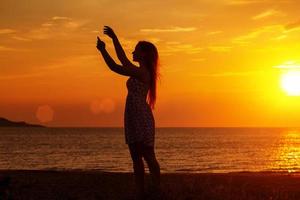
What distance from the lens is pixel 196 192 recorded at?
963 centimetres

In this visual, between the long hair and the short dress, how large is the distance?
0.81 feet

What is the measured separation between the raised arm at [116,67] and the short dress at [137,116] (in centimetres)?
14

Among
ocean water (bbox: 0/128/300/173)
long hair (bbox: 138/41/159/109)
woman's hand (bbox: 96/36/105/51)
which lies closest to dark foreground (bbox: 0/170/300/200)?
long hair (bbox: 138/41/159/109)

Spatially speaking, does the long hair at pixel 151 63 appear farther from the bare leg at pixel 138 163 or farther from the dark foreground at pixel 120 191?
the dark foreground at pixel 120 191

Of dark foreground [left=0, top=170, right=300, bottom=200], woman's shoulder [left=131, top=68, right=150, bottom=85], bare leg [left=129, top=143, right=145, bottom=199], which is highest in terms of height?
woman's shoulder [left=131, top=68, right=150, bottom=85]

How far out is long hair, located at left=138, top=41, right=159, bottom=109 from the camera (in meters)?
7.50

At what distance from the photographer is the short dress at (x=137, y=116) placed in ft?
23.9

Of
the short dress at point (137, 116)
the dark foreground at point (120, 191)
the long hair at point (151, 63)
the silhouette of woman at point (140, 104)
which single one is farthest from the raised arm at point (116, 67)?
the dark foreground at point (120, 191)

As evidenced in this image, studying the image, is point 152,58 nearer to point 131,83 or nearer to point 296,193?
point 131,83

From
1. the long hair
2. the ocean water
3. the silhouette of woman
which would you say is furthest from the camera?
the ocean water

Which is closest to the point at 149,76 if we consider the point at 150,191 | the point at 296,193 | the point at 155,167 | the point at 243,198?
the point at 155,167

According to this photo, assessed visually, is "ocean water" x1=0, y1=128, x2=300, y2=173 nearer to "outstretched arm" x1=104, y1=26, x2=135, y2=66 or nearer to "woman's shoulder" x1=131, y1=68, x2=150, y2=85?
"woman's shoulder" x1=131, y1=68, x2=150, y2=85

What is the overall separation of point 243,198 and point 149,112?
111 inches

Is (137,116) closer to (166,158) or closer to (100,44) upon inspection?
(100,44)
